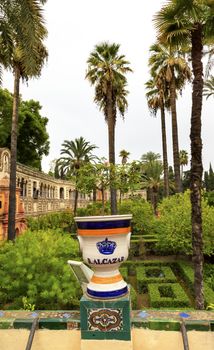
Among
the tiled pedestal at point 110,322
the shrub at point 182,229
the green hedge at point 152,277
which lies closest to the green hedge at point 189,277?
the green hedge at point 152,277

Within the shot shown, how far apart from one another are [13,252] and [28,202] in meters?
17.7

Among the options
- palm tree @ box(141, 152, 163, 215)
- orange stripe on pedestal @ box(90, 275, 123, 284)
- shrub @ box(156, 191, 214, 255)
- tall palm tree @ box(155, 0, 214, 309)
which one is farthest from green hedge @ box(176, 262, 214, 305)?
palm tree @ box(141, 152, 163, 215)

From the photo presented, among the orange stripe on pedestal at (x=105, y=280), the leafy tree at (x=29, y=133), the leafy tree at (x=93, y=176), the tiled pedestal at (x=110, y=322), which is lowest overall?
the tiled pedestal at (x=110, y=322)

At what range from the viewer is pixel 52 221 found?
28.6 metres

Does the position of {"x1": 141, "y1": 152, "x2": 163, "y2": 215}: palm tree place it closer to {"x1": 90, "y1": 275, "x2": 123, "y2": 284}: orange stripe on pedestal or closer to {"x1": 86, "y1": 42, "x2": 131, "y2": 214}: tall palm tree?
{"x1": 86, "y1": 42, "x2": 131, "y2": 214}: tall palm tree

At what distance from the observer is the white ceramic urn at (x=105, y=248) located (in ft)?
8.10

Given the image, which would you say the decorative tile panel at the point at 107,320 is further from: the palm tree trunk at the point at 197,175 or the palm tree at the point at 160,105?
the palm tree at the point at 160,105

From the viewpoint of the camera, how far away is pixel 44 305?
345 inches

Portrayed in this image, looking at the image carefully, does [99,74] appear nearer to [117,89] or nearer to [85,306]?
[117,89]

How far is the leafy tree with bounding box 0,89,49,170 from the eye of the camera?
1385 inches

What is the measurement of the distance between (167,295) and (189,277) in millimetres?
1650

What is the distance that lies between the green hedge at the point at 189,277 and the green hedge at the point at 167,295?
2.67 ft

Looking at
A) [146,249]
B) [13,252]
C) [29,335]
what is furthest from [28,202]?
[29,335]

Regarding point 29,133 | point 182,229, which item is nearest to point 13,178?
point 182,229
